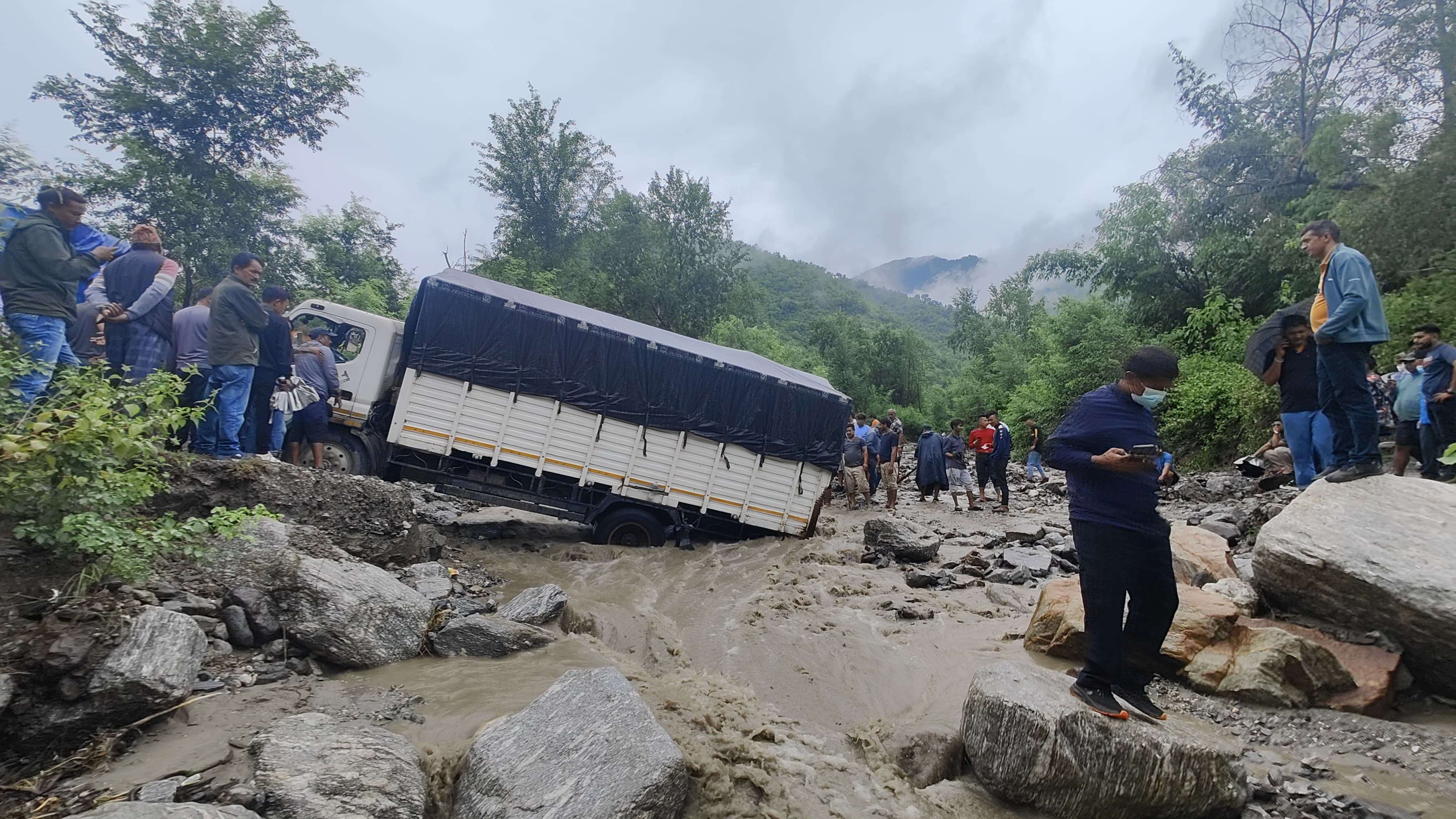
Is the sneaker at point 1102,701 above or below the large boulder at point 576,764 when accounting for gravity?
above

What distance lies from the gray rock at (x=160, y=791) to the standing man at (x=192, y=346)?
14.0 feet

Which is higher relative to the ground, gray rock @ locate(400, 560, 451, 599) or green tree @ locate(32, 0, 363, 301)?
green tree @ locate(32, 0, 363, 301)

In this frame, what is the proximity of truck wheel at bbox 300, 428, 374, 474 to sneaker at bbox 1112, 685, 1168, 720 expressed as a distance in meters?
7.56

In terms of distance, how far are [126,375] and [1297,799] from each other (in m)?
7.72

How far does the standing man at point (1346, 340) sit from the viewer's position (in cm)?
384

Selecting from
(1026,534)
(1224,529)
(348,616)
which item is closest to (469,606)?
(348,616)

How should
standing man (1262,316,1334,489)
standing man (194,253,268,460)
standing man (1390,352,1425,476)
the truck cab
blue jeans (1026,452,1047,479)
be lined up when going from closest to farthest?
standing man (1262,316,1334,489) < standing man (194,253,268,460) < standing man (1390,352,1425,476) < the truck cab < blue jeans (1026,452,1047,479)

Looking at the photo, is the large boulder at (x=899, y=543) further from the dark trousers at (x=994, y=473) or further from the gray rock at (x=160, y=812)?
the gray rock at (x=160, y=812)

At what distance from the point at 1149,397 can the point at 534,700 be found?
3260 millimetres

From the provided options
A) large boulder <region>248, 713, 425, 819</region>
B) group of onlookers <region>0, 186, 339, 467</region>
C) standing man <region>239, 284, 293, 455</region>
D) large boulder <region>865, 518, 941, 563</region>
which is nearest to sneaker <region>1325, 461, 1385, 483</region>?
large boulder <region>865, 518, 941, 563</region>

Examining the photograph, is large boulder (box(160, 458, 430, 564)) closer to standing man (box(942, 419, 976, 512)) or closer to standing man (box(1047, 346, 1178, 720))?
standing man (box(1047, 346, 1178, 720))

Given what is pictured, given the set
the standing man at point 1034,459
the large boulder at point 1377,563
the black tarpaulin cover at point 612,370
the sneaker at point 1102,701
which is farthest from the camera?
the standing man at point 1034,459

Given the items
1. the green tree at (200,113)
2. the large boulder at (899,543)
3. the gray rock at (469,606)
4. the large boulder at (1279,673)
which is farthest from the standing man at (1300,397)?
the green tree at (200,113)

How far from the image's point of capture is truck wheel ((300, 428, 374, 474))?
24.4 ft
